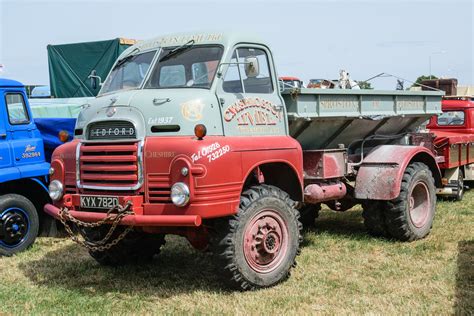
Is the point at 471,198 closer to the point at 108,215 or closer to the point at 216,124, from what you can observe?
the point at 216,124

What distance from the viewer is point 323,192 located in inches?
283

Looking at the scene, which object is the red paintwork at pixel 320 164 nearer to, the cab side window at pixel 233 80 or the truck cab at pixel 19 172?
the cab side window at pixel 233 80

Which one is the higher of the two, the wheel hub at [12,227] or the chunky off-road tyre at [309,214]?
the wheel hub at [12,227]

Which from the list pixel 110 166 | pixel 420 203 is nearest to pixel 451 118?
pixel 420 203

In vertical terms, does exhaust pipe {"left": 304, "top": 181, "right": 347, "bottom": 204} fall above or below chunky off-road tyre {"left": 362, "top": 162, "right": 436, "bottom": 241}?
above

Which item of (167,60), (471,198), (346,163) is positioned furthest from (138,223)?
→ (471,198)

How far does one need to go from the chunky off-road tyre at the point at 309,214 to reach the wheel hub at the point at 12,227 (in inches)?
159

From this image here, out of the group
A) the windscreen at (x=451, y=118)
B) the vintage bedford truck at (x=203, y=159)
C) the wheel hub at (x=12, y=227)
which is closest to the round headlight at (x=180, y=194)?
the vintage bedford truck at (x=203, y=159)

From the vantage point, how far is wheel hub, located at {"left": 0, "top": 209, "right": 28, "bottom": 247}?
304 inches

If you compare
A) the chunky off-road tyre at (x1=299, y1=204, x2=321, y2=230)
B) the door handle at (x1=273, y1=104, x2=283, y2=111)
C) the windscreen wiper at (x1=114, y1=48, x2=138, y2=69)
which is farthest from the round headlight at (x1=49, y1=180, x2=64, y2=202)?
the chunky off-road tyre at (x1=299, y1=204, x2=321, y2=230)

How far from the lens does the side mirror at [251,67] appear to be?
599 cm

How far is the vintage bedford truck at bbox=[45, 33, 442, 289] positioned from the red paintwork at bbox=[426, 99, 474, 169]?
3662 mm

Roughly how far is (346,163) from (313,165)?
0.73m

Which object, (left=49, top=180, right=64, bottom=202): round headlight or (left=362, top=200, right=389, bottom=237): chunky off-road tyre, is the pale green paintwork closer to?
(left=49, top=180, right=64, bottom=202): round headlight
